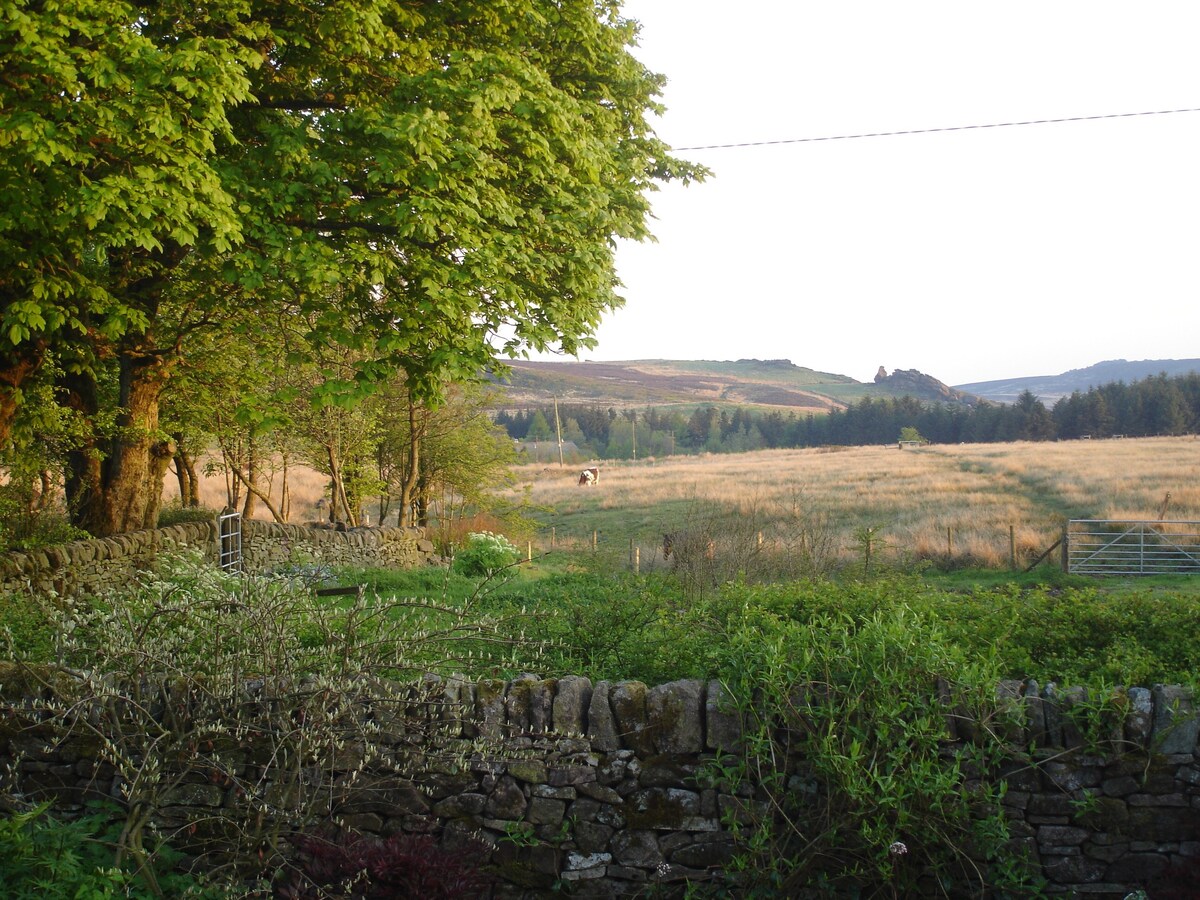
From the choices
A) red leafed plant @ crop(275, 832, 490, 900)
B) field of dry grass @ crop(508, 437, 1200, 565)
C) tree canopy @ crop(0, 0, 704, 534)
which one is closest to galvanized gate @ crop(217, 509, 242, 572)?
tree canopy @ crop(0, 0, 704, 534)

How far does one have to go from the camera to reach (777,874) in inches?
178

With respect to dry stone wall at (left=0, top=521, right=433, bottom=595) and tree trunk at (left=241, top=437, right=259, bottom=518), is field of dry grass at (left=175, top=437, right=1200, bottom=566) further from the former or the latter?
dry stone wall at (left=0, top=521, right=433, bottom=595)

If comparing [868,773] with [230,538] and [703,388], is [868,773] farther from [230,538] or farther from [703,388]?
[703,388]

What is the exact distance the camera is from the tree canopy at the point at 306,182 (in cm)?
745

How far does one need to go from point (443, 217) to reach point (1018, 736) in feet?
22.8

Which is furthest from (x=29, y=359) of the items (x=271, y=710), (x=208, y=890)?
(x=208, y=890)

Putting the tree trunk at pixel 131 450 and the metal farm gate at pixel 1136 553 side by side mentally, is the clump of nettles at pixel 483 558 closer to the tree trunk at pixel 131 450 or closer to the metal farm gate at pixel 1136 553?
the tree trunk at pixel 131 450

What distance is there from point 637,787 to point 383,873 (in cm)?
148

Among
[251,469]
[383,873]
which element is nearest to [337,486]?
[251,469]

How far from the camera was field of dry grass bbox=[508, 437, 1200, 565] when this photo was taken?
21359 millimetres

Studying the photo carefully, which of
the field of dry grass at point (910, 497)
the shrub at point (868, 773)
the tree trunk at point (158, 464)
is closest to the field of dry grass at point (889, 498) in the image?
the field of dry grass at point (910, 497)

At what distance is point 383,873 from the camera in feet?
14.2

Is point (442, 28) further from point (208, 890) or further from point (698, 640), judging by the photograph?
point (208, 890)

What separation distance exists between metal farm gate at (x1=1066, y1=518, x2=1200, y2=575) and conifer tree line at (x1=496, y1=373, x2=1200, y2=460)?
5860 centimetres
